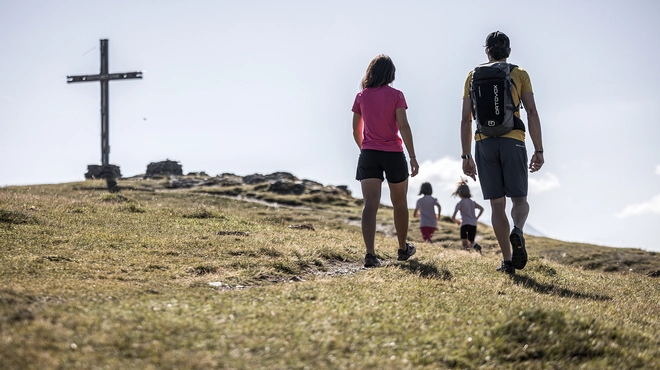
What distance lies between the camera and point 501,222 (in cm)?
1016

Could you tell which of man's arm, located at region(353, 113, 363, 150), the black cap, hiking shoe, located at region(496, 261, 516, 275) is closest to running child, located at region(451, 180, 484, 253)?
hiking shoe, located at region(496, 261, 516, 275)

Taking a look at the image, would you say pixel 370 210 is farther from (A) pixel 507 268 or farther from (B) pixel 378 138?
(A) pixel 507 268

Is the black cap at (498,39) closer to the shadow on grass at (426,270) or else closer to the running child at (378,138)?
the running child at (378,138)

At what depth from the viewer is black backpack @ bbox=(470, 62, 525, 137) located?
955cm

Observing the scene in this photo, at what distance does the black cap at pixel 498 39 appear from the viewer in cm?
1001

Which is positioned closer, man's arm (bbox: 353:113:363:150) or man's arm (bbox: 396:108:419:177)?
man's arm (bbox: 396:108:419:177)

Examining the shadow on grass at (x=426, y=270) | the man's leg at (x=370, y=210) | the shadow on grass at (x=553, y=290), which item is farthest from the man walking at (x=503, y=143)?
the man's leg at (x=370, y=210)

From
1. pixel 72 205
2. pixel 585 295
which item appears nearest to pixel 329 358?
pixel 585 295

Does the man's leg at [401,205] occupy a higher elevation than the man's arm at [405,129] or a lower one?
lower

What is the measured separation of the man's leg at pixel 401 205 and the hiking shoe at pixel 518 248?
163cm

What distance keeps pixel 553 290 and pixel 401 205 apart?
9.06 feet

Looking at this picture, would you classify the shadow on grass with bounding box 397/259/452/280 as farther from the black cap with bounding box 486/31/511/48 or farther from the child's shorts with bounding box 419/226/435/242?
the child's shorts with bounding box 419/226/435/242

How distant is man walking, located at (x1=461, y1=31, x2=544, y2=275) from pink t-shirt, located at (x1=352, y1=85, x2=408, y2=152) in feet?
3.35

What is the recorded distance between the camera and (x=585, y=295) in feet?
29.9
